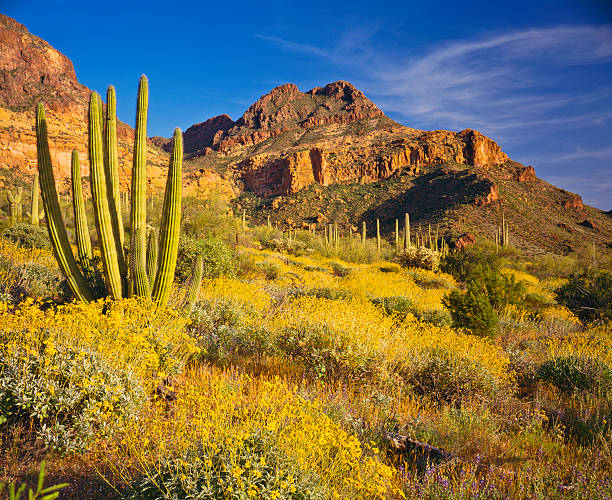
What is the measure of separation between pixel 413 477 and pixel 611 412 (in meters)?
2.97

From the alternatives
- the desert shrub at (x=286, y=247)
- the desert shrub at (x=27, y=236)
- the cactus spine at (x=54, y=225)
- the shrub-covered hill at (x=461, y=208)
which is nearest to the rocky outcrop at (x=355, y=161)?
the shrub-covered hill at (x=461, y=208)

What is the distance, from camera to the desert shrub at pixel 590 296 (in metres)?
8.34

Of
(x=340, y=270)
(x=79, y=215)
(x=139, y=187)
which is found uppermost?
(x=139, y=187)

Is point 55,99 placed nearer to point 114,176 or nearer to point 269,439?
point 114,176

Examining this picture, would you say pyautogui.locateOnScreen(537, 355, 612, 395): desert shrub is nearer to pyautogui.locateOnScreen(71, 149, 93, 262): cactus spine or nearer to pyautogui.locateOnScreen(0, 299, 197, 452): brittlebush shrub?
pyautogui.locateOnScreen(0, 299, 197, 452): brittlebush shrub

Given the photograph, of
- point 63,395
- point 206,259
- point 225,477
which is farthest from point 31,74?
point 225,477

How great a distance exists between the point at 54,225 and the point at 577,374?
331 inches

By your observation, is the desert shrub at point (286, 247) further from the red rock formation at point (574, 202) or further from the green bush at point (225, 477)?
the red rock formation at point (574, 202)

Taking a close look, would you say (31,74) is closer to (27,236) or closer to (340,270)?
(27,236)

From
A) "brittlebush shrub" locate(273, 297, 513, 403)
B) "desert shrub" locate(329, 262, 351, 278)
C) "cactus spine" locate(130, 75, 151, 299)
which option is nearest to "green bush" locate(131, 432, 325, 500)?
"brittlebush shrub" locate(273, 297, 513, 403)

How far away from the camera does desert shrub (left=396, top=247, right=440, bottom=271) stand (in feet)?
57.0

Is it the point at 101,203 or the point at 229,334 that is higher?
the point at 101,203

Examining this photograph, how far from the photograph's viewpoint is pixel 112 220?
5.45 metres

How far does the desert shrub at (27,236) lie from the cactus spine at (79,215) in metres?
7.81
